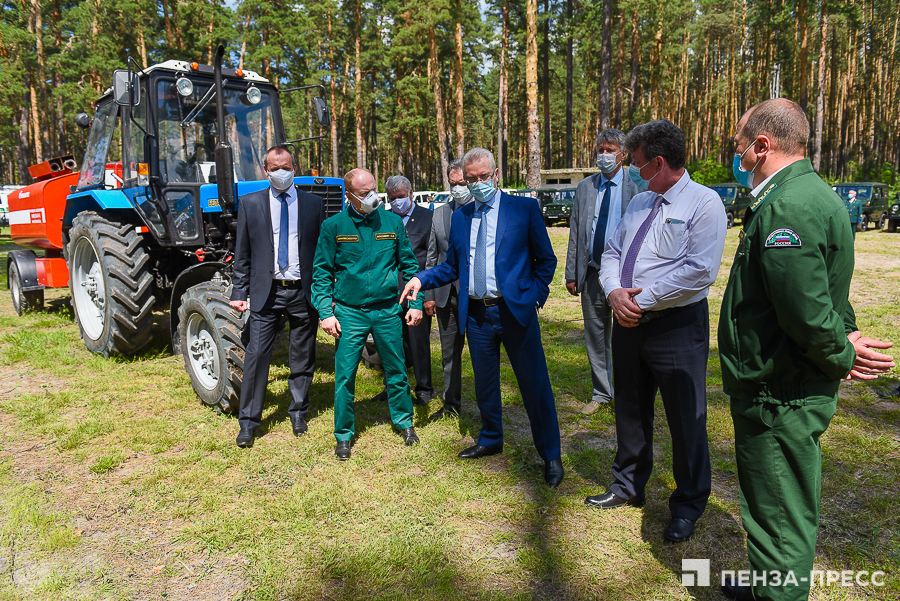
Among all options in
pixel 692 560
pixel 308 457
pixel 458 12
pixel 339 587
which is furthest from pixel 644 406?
pixel 458 12

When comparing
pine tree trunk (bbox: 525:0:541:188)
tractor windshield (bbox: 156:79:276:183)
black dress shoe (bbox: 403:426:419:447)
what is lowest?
black dress shoe (bbox: 403:426:419:447)

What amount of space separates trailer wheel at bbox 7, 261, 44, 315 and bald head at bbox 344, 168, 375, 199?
7.55 m

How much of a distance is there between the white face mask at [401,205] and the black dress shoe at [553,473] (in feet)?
8.96

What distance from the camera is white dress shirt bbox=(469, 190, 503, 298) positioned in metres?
3.72

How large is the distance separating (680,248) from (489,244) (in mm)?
1293

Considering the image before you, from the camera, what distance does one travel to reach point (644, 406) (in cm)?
321

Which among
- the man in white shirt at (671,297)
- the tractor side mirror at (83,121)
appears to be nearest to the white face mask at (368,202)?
the man in white shirt at (671,297)

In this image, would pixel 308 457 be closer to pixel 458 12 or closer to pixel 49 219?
pixel 49 219

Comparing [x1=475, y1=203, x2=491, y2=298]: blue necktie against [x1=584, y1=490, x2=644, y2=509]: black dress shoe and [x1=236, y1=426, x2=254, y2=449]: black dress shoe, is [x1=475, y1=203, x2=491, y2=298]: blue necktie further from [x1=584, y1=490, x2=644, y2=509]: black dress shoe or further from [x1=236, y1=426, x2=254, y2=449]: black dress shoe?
[x1=236, y1=426, x2=254, y2=449]: black dress shoe

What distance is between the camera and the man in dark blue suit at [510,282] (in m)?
3.70

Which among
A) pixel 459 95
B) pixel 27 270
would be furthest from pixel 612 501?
pixel 459 95

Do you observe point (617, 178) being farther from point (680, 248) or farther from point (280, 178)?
point (280, 178)

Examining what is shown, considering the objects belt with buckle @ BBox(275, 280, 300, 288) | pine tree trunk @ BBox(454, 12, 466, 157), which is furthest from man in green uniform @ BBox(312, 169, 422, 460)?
pine tree trunk @ BBox(454, 12, 466, 157)

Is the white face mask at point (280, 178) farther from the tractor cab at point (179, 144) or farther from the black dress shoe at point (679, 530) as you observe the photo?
the black dress shoe at point (679, 530)
